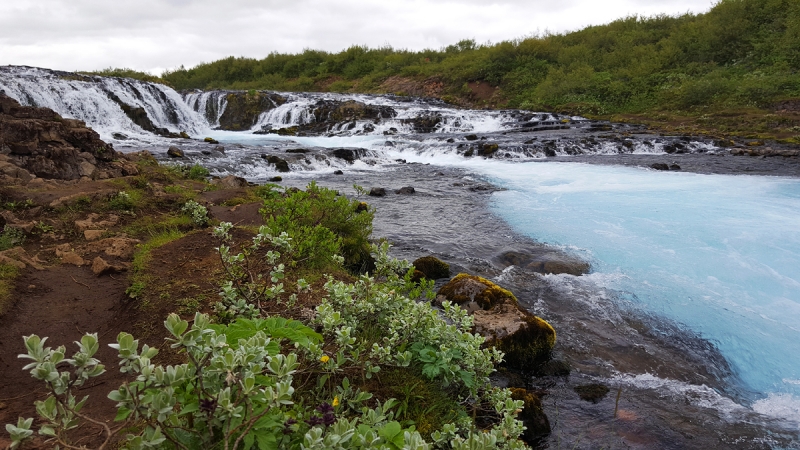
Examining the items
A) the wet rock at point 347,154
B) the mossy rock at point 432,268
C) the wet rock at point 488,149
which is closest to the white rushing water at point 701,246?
the mossy rock at point 432,268

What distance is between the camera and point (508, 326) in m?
4.76

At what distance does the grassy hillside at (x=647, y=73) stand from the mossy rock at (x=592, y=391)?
67.0 ft

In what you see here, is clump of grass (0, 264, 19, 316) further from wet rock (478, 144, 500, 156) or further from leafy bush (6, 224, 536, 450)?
wet rock (478, 144, 500, 156)

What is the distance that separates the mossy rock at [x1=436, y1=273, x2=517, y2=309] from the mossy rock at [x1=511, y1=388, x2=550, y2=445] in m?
1.50

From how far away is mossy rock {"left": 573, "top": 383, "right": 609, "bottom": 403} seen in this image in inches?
162

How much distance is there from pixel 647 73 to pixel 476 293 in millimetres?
28927

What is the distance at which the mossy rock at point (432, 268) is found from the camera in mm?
6516

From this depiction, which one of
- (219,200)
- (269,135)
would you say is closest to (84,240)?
(219,200)

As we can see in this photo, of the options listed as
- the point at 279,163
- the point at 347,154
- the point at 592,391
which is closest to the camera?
the point at 592,391

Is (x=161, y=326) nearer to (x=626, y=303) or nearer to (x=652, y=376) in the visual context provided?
(x=652, y=376)

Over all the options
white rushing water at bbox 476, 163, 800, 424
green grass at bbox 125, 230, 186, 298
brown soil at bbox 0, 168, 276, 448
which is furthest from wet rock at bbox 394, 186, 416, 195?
green grass at bbox 125, 230, 186, 298

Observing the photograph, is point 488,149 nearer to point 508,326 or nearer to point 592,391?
point 508,326

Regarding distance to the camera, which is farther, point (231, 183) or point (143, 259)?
point (231, 183)

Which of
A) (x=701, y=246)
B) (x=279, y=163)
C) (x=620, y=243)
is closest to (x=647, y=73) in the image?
(x=279, y=163)
